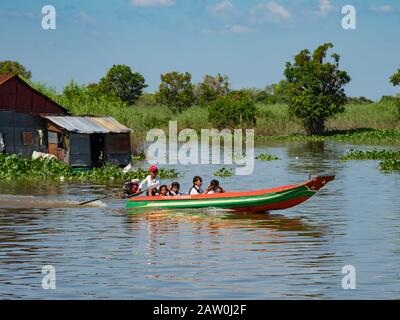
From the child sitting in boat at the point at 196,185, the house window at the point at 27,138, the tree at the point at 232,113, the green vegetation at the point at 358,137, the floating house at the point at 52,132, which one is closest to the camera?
the child sitting in boat at the point at 196,185

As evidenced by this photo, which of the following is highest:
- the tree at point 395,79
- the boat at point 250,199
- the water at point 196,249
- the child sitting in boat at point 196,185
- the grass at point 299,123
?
the tree at point 395,79

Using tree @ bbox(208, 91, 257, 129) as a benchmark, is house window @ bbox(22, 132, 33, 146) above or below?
below

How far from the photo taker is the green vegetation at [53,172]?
34156 millimetres

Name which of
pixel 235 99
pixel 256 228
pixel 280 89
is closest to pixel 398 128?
pixel 235 99

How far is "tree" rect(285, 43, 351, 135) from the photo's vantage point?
71500 millimetres

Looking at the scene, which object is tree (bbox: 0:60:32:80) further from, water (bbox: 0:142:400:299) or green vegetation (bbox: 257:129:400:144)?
water (bbox: 0:142:400:299)

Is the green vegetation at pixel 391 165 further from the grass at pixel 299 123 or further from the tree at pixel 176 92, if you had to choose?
the tree at pixel 176 92

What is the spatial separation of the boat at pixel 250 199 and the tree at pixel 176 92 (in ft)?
214

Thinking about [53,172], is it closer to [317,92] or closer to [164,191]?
[164,191]

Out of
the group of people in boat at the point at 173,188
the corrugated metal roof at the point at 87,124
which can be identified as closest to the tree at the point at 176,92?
the corrugated metal roof at the point at 87,124

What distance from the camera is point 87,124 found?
125 ft

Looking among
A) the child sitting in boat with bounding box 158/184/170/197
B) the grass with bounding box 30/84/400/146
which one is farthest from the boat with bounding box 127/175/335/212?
the grass with bounding box 30/84/400/146

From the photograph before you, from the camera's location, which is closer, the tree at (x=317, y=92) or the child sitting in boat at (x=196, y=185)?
the child sitting in boat at (x=196, y=185)
